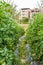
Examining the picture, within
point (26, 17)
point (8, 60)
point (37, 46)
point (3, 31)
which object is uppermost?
point (3, 31)

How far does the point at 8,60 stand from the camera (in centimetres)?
251

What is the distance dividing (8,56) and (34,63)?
178 cm

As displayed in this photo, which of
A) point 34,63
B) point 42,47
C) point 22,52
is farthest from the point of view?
point 22,52

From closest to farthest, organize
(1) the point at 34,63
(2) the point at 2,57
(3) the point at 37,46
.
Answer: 1. (2) the point at 2,57
2. (3) the point at 37,46
3. (1) the point at 34,63

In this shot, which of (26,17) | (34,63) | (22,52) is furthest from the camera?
(26,17)

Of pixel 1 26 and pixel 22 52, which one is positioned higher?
pixel 1 26

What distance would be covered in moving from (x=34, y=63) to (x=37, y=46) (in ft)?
1.44

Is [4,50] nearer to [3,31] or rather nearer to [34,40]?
[3,31]

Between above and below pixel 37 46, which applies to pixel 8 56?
above

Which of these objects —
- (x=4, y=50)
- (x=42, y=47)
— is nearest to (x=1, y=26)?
(x=4, y=50)

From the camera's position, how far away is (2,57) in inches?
98.0

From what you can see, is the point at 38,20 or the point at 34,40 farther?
the point at 38,20

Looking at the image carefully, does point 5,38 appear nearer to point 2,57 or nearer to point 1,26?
point 1,26

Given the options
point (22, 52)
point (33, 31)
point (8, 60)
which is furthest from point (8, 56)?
point (22, 52)
